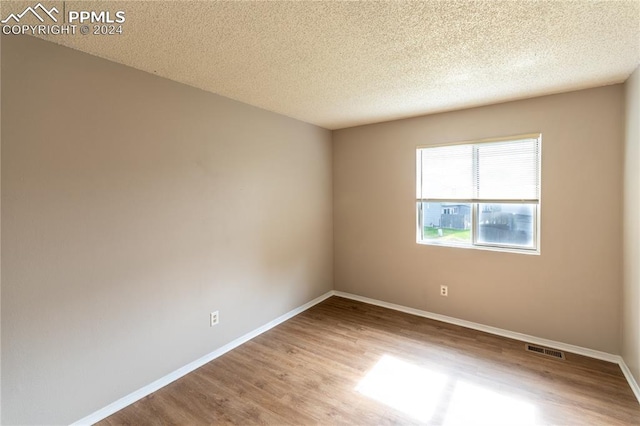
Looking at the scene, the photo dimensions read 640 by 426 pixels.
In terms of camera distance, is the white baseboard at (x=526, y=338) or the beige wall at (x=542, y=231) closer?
the white baseboard at (x=526, y=338)

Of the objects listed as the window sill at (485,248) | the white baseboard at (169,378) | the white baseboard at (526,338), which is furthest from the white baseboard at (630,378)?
the white baseboard at (169,378)

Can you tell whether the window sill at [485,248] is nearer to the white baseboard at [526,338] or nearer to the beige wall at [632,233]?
the beige wall at [632,233]

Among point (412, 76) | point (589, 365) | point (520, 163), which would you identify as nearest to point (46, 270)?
point (412, 76)

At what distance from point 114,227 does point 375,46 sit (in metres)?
Answer: 2.19

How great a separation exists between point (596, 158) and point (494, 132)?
870mm

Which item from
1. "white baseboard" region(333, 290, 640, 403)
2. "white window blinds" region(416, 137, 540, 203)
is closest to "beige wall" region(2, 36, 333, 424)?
"white baseboard" region(333, 290, 640, 403)

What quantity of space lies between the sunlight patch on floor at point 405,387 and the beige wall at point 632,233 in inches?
58.2

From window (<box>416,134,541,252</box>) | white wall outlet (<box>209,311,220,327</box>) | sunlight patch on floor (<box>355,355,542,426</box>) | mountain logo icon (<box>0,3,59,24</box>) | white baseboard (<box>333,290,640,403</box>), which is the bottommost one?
sunlight patch on floor (<box>355,355,542,426</box>)

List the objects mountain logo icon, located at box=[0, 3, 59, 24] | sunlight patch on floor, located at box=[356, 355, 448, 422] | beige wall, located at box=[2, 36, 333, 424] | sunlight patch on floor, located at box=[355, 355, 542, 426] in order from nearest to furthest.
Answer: mountain logo icon, located at box=[0, 3, 59, 24]
beige wall, located at box=[2, 36, 333, 424]
sunlight patch on floor, located at box=[355, 355, 542, 426]
sunlight patch on floor, located at box=[356, 355, 448, 422]

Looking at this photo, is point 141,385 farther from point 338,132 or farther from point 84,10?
point 338,132

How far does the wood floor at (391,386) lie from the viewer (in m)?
1.93

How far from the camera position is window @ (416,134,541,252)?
9.52 ft

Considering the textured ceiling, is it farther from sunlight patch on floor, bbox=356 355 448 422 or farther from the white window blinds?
sunlight patch on floor, bbox=356 355 448 422

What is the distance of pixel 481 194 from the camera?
3.15 m
